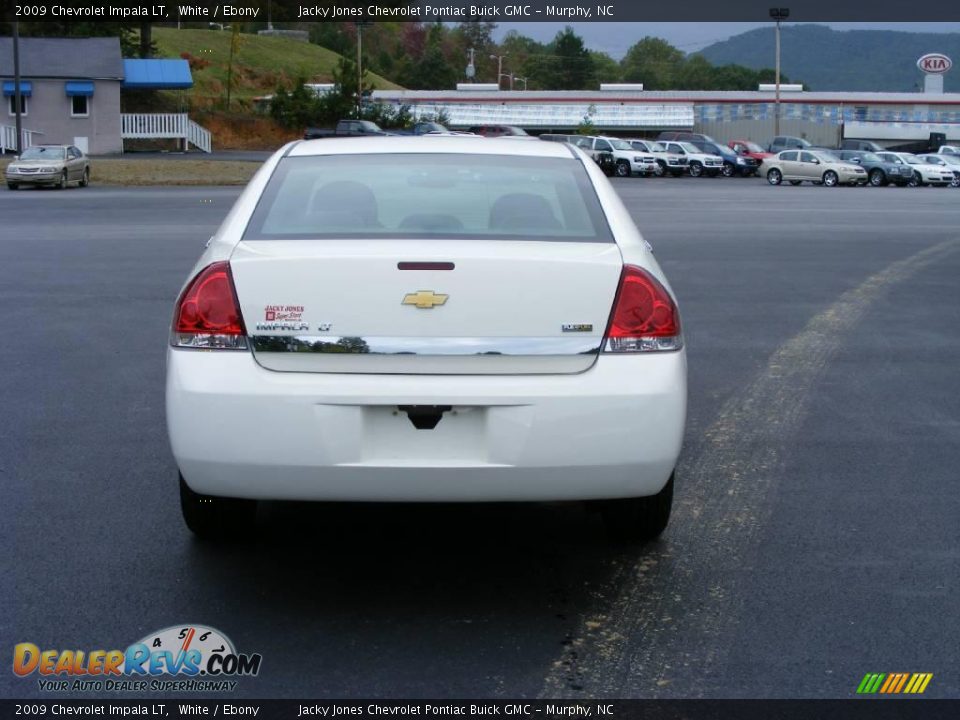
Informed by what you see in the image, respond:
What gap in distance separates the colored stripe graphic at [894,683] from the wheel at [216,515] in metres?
2.42

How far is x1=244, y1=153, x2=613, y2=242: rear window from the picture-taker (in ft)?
16.2

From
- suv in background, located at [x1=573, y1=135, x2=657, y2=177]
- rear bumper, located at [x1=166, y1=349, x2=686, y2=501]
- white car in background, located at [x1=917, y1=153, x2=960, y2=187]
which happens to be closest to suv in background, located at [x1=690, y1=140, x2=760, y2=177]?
suv in background, located at [x1=573, y1=135, x2=657, y2=177]

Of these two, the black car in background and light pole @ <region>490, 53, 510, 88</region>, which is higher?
light pole @ <region>490, 53, 510, 88</region>

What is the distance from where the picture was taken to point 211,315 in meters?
4.58

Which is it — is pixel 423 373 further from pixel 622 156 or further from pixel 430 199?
pixel 622 156

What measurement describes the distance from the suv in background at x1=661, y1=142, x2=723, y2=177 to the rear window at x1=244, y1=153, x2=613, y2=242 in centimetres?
4996

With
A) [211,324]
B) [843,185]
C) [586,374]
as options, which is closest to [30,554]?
[211,324]

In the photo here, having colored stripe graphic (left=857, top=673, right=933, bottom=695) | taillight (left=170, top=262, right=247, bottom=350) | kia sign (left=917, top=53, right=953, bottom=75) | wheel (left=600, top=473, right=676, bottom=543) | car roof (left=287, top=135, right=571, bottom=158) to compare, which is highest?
kia sign (left=917, top=53, right=953, bottom=75)

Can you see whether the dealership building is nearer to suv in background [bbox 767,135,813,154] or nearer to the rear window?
suv in background [bbox 767,135,813,154]

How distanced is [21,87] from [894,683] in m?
62.9

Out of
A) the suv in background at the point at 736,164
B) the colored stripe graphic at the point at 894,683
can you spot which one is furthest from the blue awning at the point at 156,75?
the colored stripe graphic at the point at 894,683

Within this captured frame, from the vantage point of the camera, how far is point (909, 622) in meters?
4.48
